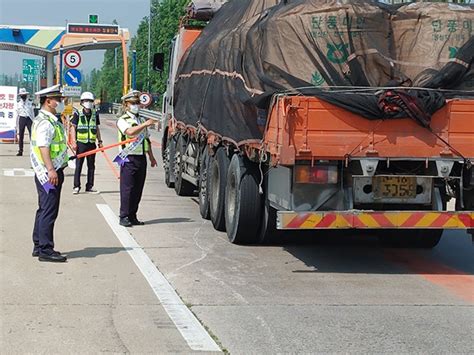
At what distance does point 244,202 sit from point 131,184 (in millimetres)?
2342

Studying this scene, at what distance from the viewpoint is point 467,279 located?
852 cm

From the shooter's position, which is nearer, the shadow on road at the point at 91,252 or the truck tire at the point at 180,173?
the shadow on road at the point at 91,252

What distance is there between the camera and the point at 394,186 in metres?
8.47

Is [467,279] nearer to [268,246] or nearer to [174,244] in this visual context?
[268,246]

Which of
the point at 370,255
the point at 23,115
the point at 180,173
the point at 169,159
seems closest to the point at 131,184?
the point at 180,173

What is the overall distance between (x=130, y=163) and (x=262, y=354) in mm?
6023

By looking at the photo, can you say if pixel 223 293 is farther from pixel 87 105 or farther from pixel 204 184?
pixel 87 105

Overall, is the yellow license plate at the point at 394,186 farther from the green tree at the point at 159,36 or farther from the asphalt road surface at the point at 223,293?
the green tree at the point at 159,36

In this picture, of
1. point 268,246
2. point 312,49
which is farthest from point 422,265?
point 312,49

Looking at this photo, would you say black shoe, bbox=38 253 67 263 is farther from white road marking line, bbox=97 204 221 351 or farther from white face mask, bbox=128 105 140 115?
white face mask, bbox=128 105 140 115

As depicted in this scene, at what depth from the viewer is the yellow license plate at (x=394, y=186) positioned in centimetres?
842

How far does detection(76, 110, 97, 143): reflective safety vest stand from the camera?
15258 mm

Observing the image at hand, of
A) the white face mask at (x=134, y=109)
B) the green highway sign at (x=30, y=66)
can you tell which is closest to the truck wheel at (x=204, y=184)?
the white face mask at (x=134, y=109)

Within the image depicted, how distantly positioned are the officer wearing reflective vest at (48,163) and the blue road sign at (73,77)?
1864 centimetres
